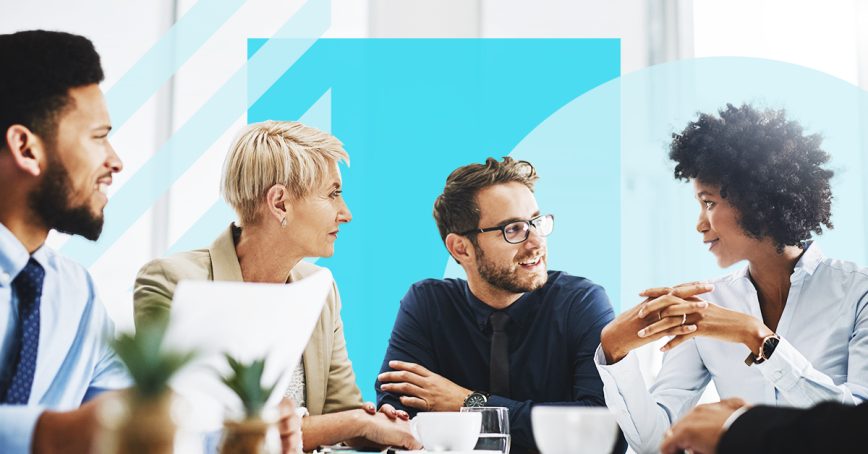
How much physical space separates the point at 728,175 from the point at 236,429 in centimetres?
217

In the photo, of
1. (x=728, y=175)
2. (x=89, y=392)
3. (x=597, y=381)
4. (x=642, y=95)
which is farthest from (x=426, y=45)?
(x=89, y=392)

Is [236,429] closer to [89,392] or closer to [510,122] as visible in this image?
[89,392]

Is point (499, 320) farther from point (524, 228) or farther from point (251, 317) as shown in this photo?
point (251, 317)

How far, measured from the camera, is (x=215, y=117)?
3.80m

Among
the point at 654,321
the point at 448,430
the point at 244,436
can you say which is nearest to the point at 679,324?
the point at 654,321

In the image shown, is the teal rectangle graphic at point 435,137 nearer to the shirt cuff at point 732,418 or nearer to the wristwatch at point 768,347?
the wristwatch at point 768,347

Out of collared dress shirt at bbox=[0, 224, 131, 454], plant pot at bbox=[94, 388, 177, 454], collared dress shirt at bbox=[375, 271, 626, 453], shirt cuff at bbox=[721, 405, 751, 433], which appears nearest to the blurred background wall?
collared dress shirt at bbox=[375, 271, 626, 453]

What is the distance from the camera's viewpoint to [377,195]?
3627 mm

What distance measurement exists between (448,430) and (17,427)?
2.21ft

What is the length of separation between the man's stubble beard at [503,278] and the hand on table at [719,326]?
68 cm

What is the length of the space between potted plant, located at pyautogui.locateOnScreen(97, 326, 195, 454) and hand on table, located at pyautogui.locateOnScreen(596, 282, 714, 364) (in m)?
1.53

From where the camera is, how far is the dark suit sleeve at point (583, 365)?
1935mm

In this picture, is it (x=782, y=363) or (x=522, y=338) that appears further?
(x=522, y=338)

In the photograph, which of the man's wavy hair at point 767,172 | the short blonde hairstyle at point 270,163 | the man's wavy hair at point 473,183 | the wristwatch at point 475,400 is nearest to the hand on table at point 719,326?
the man's wavy hair at point 767,172
